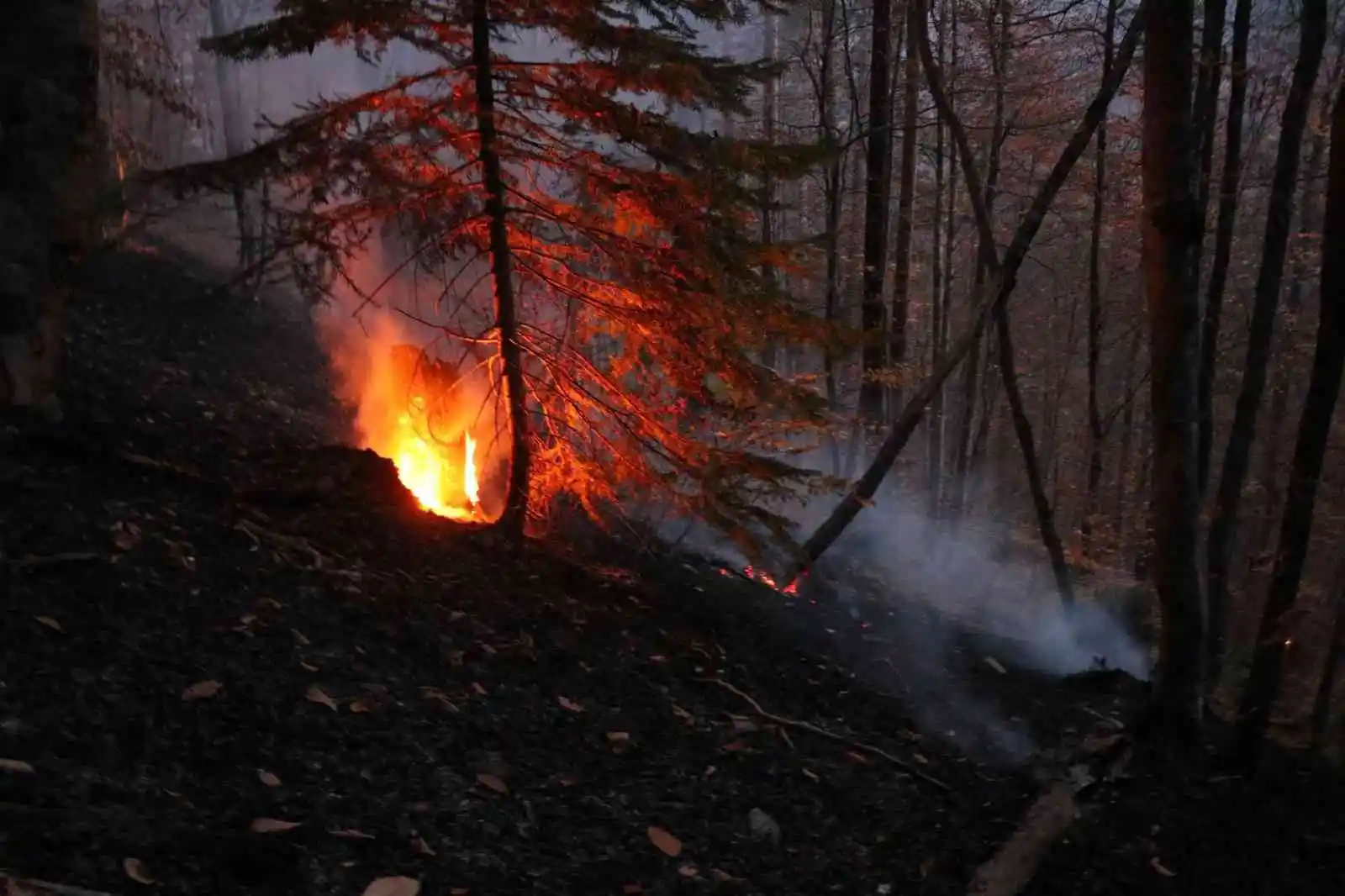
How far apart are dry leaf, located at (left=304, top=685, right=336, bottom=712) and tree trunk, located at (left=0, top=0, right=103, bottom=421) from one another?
3.05 metres

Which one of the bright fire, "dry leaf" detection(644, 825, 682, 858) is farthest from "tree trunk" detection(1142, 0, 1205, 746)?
the bright fire

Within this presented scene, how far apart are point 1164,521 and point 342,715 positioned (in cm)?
515

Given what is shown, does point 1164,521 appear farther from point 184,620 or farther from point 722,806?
point 184,620

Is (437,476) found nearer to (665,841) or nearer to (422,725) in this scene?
(422,725)

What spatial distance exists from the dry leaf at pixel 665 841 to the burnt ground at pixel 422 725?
3cm

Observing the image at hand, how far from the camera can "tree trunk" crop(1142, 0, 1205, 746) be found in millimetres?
5105

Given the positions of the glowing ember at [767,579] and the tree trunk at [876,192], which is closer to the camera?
the glowing ember at [767,579]

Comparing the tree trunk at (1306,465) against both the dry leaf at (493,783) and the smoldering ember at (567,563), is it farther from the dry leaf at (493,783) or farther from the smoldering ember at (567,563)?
the dry leaf at (493,783)

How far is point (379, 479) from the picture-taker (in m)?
7.30

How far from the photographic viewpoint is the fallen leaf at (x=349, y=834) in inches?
127

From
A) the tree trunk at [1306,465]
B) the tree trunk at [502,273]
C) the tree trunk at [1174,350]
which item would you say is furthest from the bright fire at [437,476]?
the tree trunk at [1306,465]

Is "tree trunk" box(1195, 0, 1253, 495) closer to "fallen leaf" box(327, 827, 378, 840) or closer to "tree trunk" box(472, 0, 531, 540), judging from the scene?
"tree trunk" box(472, 0, 531, 540)

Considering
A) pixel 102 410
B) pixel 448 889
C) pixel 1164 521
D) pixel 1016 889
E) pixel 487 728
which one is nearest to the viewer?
pixel 448 889

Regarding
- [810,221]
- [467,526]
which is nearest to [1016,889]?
[467,526]
